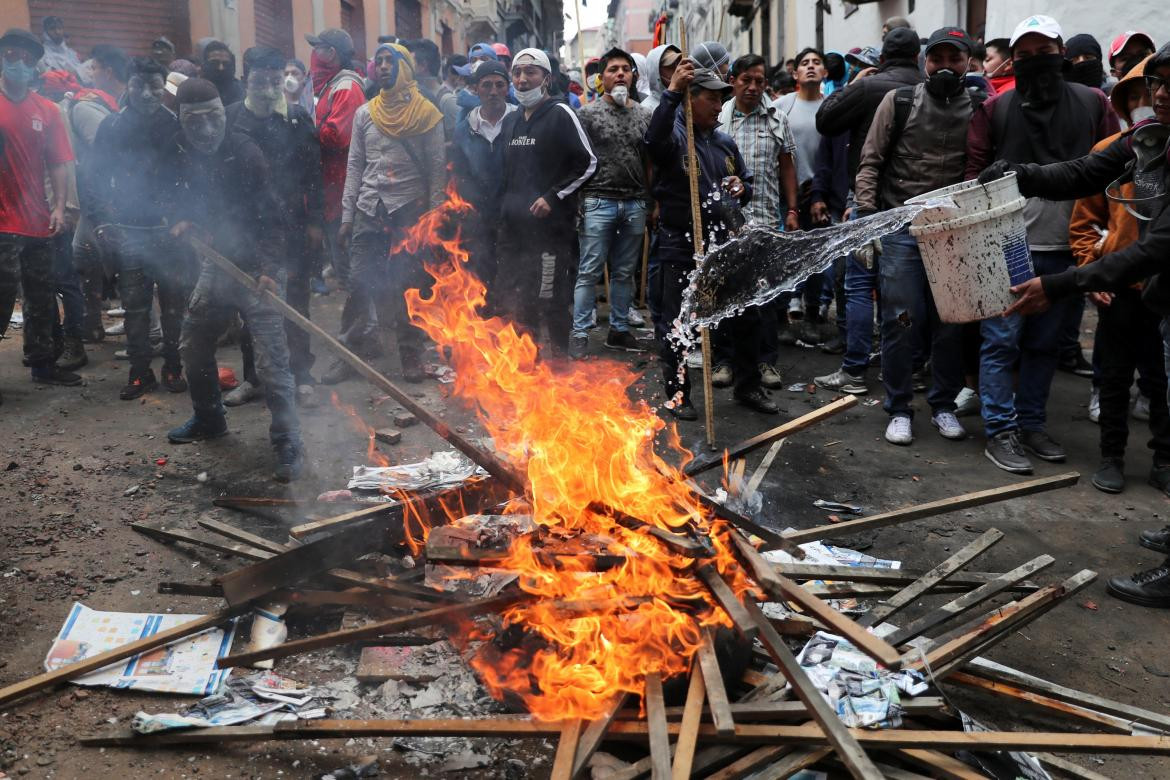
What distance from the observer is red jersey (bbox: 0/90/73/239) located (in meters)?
Answer: 6.82

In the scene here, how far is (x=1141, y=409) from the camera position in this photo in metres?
6.60

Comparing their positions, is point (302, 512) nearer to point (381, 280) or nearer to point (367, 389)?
point (367, 389)

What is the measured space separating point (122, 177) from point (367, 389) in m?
2.46

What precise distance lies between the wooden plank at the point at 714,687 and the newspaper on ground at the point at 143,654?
1.90 metres

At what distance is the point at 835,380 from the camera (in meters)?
7.38

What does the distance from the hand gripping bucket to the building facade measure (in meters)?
11.2

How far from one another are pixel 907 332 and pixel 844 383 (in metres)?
1.14

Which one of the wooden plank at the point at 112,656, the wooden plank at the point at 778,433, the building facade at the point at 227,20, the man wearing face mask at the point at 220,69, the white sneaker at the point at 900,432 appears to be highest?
the building facade at the point at 227,20

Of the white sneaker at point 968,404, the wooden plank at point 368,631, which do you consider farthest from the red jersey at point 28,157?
the white sneaker at point 968,404

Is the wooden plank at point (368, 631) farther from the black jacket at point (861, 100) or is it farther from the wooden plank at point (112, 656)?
the black jacket at point (861, 100)

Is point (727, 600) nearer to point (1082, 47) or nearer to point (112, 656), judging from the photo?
point (112, 656)

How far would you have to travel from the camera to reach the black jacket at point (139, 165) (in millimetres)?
6484

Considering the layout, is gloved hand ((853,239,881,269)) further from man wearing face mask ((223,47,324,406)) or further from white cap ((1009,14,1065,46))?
man wearing face mask ((223,47,324,406))

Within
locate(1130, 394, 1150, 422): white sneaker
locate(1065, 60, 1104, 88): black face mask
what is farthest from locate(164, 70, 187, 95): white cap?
locate(1130, 394, 1150, 422): white sneaker
